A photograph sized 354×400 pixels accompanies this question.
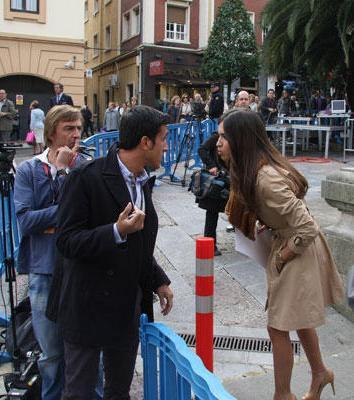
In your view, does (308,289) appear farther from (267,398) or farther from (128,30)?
(128,30)

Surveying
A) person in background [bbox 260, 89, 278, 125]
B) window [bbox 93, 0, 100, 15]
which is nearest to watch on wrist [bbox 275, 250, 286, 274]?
person in background [bbox 260, 89, 278, 125]

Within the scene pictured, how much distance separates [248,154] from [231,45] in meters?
27.0

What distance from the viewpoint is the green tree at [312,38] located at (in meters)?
15.2

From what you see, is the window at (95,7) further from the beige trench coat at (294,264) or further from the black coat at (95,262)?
the black coat at (95,262)

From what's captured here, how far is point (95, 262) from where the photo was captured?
2.29 metres

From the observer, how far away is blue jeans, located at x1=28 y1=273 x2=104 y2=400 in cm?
299

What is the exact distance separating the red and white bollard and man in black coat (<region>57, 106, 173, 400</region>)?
2.22ft

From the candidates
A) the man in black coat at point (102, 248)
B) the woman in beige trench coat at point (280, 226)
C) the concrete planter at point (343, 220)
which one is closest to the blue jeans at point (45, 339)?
the man in black coat at point (102, 248)

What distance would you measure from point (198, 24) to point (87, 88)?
13.5m

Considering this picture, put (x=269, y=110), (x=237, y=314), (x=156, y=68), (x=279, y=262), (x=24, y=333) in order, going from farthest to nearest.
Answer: (x=156, y=68) → (x=269, y=110) → (x=237, y=314) → (x=24, y=333) → (x=279, y=262)

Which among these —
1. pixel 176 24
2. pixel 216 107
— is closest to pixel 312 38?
pixel 216 107

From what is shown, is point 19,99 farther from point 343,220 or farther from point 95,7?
point 343,220

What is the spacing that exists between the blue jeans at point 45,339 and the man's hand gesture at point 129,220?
104 cm

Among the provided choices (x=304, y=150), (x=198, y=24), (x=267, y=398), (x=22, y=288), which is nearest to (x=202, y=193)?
(x=22, y=288)
